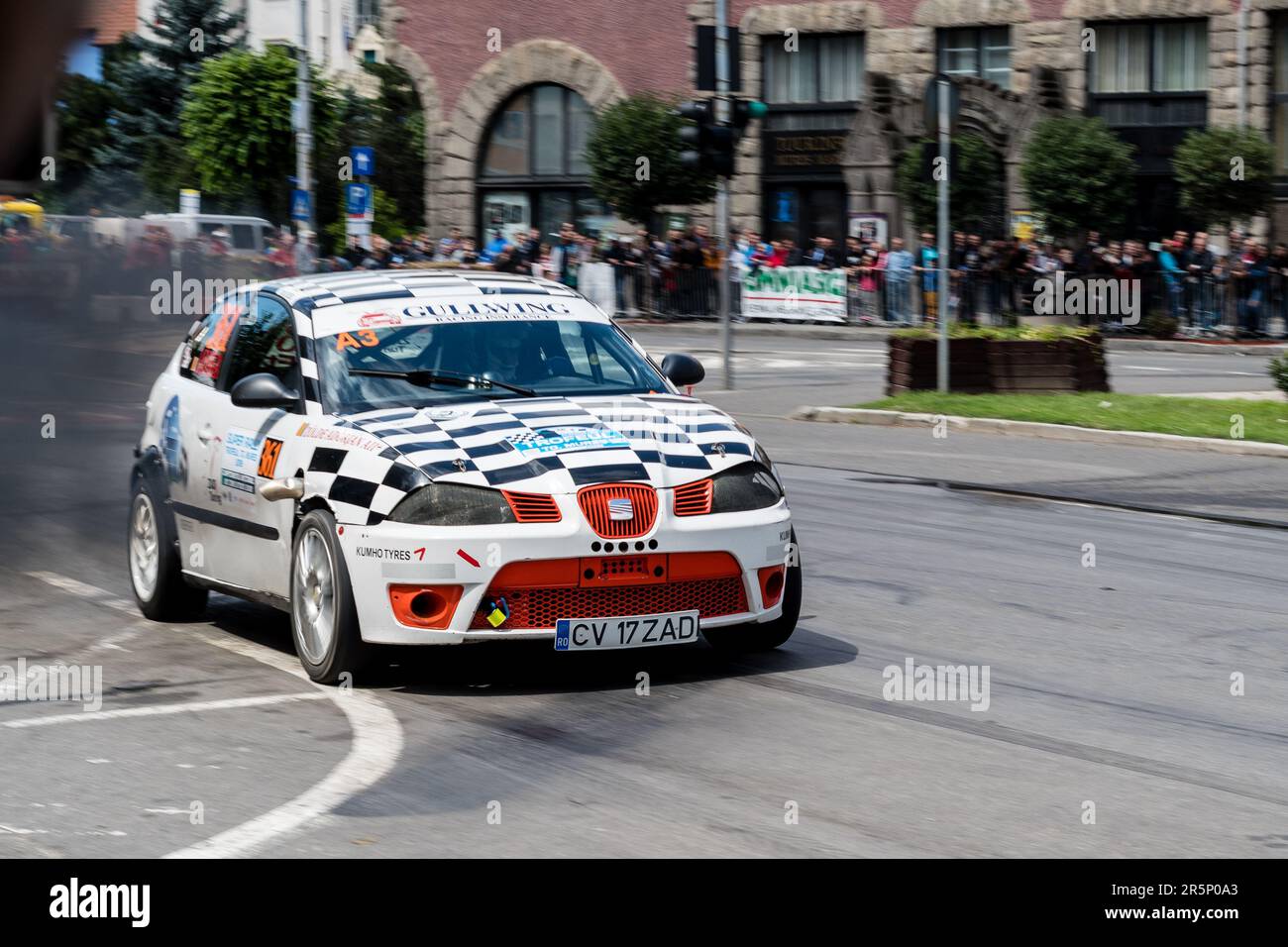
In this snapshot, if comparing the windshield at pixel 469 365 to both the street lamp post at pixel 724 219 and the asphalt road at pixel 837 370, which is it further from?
the street lamp post at pixel 724 219

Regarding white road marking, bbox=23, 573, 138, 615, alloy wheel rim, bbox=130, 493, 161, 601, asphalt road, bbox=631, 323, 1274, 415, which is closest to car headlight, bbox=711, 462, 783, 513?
alloy wheel rim, bbox=130, 493, 161, 601

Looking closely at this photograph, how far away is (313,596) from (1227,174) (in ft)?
92.8

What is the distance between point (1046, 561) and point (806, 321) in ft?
81.5

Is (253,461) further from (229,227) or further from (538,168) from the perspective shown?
(538,168)

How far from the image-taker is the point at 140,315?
3166cm

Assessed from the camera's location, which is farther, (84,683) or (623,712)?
(84,683)

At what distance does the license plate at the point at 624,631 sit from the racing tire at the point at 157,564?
264 centimetres

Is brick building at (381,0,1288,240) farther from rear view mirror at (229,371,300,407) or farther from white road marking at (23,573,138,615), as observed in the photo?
rear view mirror at (229,371,300,407)

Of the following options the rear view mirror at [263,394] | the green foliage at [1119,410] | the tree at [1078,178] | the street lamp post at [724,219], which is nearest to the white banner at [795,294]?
the tree at [1078,178]

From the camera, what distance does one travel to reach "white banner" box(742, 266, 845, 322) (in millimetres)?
35094

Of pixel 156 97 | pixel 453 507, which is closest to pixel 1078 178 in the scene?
pixel 453 507

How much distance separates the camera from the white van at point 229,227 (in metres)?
42.8
